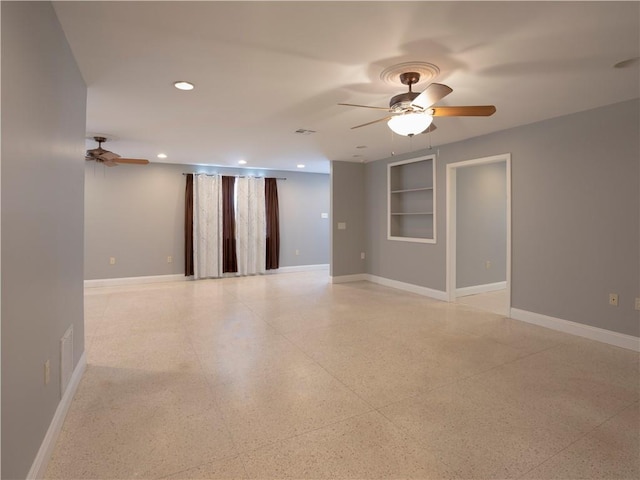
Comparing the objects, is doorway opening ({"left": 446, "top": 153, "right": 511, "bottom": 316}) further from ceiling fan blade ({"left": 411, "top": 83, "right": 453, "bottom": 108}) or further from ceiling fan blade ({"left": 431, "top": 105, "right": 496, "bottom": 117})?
ceiling fan blade ({"left": 411, "top": 83, "right": 453, "bottom": 108})

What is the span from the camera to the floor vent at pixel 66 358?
214 centimetres

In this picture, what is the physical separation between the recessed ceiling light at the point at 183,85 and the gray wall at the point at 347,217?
3975mm

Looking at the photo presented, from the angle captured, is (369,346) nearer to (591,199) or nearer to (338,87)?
(338,87)

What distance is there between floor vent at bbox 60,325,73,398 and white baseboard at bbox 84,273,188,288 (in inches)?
187

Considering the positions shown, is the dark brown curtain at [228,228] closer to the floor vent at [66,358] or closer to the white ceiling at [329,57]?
the white ceiling at [329,57]

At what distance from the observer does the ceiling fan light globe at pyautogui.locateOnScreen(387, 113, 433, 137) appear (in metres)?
2.59

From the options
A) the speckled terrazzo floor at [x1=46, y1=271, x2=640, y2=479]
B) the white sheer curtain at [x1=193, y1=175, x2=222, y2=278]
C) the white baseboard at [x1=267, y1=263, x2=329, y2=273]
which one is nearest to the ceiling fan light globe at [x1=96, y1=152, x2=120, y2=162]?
the speckled terrazzo floor at [x1=46, y1=271, x2=640, y2=479]

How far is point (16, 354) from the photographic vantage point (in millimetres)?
1435

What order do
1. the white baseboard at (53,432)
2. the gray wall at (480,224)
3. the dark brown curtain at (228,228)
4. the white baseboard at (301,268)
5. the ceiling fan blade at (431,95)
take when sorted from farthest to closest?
the white baseboard at (301,268) < the dark brown curtain at (228,228) < the gray wall at (480,224) < the ceiling fan blade at (431,95) < the white baseboard at (53,432)

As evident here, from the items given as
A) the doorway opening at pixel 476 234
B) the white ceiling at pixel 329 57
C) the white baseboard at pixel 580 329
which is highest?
the white ceiling at pixel 329 57

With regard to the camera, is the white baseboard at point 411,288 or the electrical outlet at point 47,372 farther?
the white baseboard at point 411,288

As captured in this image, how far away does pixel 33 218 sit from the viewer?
1630mm

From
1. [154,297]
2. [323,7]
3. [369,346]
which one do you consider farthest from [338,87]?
[154,297]

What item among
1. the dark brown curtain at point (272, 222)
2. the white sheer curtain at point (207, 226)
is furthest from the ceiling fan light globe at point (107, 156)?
the dark brown curtain at point (272, 222)
